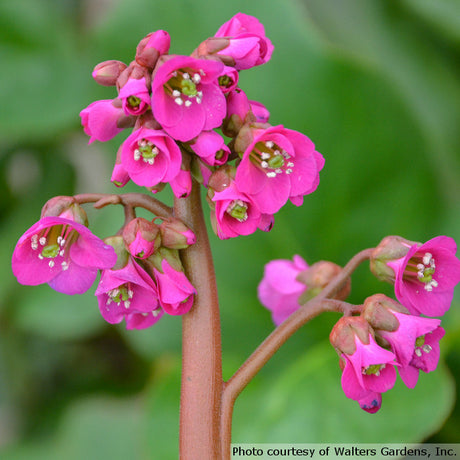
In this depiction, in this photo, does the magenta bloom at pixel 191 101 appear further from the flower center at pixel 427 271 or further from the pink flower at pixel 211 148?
the flower center at pixel 427 271

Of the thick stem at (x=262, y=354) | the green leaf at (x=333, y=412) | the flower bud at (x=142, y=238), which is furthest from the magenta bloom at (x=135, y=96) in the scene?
the green leaf at (x=333, y=412)

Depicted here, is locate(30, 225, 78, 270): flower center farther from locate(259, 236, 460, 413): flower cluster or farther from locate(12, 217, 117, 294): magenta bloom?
locate(259, 236, 460, 413): flower cluster

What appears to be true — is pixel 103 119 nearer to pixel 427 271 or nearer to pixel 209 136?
pixel 209 136

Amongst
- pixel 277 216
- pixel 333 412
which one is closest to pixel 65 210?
pixel 333 412

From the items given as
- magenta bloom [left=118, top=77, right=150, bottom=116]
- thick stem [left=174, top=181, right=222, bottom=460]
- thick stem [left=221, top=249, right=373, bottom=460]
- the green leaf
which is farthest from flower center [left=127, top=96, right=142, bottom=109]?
the green leaf

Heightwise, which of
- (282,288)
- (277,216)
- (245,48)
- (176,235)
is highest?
(245,48)
